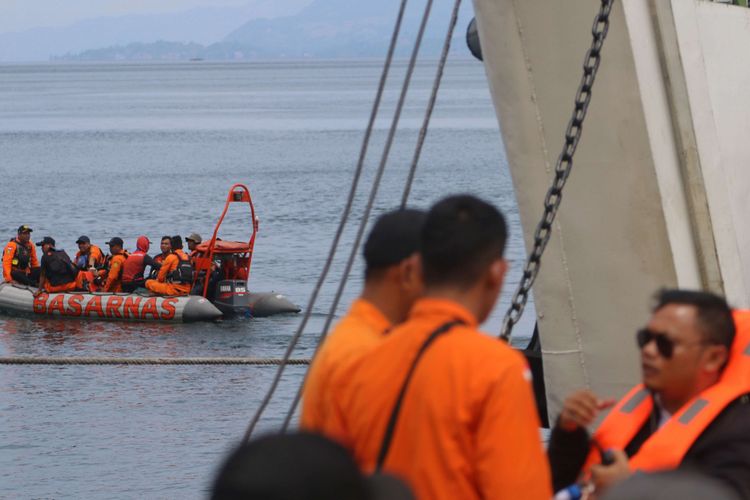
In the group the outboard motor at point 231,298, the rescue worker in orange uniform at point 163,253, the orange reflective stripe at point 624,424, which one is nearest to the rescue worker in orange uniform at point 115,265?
the rescue worker in orange uniform at point 163,253

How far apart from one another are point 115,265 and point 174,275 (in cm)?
105

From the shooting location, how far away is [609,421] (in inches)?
145

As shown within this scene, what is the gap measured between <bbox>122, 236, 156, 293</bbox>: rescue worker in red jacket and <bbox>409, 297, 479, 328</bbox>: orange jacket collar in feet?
68.2

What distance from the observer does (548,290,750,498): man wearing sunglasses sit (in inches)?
131

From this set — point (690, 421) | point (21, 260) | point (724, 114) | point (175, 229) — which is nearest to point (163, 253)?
point (21, 260)

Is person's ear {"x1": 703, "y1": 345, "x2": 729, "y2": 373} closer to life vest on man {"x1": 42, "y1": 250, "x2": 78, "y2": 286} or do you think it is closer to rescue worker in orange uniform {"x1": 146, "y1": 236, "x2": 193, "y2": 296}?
rescue worker in orange uniform {"x1": 146, "y1": 236, "x2": 193, "y2": 296}

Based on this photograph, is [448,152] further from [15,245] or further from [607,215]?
[607,215]

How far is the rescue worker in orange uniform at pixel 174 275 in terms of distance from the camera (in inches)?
931

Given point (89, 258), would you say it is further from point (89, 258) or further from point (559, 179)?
point (559, 179)

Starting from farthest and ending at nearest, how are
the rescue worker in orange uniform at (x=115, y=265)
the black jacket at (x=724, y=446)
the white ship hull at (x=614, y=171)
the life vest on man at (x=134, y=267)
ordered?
the life vest on man at (x=134, y=267)
the rescue worker in orange uniform at (x=115, y=265)
the white ship hull at (x=614, y=171)
the black jacket at (x=724, y=446)

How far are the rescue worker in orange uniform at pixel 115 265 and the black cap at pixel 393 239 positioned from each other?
20058mm

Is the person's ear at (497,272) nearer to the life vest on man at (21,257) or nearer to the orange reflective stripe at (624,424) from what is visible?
the orange reflective stripe at (624,424)

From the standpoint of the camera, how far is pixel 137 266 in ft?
79.5

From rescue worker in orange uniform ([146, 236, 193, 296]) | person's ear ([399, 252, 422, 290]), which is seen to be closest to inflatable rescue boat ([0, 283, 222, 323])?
rescue worker in orange uniform ([146, 236, 193, 296])
